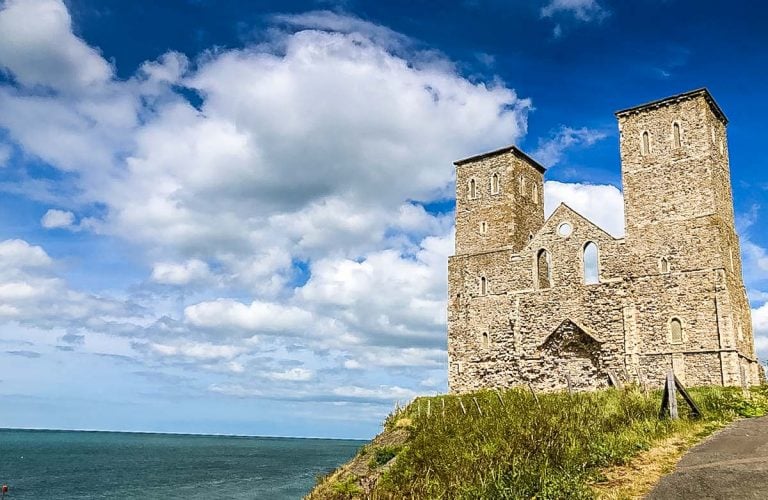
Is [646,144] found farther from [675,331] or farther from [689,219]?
[675,331]

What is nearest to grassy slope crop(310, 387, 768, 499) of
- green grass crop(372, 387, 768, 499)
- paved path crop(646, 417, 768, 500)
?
green grass crop(372, 387, 768, 499)

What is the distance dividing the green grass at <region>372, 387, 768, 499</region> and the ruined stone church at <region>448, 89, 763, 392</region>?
7.66 m

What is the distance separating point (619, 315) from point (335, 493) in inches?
635

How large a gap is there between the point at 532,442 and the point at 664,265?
19090mm

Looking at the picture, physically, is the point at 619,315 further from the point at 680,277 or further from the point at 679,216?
the point at 679,216

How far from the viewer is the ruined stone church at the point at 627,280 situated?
29.1 meters

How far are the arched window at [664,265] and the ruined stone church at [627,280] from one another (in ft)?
0.15

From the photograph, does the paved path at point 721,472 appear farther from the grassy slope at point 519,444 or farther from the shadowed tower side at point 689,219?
the shadowed tower side at point 689,219

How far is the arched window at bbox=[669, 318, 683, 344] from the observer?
2923cm

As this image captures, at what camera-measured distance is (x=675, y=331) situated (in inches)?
1157

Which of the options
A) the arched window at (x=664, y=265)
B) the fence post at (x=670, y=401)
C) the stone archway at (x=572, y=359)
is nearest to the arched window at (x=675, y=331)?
the arched window at (x=664, y=265)

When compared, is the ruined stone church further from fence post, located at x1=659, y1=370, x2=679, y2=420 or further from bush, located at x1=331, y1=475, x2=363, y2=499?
fence post, located at x1=659, y1=370, x2=679, y2=420

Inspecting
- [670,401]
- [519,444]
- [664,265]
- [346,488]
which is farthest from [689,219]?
[519,444]

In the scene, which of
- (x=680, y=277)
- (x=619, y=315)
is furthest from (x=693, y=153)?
(x=619, y=315)
